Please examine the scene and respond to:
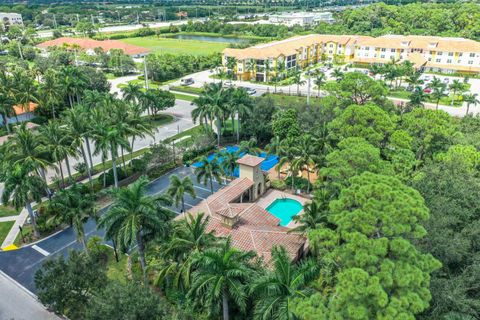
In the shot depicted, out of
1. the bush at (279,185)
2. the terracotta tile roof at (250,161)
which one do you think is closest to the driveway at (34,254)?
the terracotta tile roof at (250,161)

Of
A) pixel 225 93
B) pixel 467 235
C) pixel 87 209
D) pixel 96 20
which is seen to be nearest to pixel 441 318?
pixel 467 235

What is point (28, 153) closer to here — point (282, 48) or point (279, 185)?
point (279, 185)

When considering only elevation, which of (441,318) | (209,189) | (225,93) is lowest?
(209,189)

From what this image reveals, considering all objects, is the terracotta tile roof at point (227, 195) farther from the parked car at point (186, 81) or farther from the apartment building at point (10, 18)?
the apartment building at point (10, 18)

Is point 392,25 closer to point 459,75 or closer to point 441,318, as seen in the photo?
point 459,75

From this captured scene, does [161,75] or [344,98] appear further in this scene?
[161,75]

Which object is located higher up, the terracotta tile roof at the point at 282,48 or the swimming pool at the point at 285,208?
the terracotta tile roof at the point at 282,48

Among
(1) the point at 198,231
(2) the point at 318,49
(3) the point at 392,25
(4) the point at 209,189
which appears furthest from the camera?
(3) the point at 392,25
